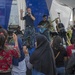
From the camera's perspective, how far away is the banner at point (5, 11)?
12.7 metres

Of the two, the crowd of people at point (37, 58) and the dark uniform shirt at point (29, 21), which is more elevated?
the dark uniform shirt at point (29, 21)

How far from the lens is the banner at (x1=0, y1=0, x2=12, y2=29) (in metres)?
12.7

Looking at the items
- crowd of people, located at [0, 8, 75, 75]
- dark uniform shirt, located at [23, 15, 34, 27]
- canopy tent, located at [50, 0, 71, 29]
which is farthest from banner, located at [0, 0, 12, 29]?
crowd of people, located at [0, 8, 75, 75]

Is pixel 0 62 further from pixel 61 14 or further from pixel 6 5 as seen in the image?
pixel 61 14

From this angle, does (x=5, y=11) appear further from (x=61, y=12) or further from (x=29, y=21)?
(x=61, y=12)

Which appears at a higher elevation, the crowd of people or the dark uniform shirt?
the dark uniform shirt

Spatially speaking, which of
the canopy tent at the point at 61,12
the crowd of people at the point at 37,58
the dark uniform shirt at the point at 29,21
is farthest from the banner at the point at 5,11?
the crowd of people at the point at 37,58

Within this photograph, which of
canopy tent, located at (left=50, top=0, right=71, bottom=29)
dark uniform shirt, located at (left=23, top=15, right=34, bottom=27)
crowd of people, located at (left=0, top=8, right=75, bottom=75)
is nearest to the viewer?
crowd of people, located at (left=0, top=8, right=75, bottom=75)

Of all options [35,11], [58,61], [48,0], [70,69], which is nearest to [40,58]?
[70,69]

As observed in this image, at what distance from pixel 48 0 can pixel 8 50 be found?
10.9 meters

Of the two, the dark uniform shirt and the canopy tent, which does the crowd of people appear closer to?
the dark uniform shirt

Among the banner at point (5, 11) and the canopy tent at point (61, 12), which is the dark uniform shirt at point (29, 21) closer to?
the banner at point (5, 11)

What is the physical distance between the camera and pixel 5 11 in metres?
13.0

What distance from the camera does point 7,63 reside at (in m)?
4.57
